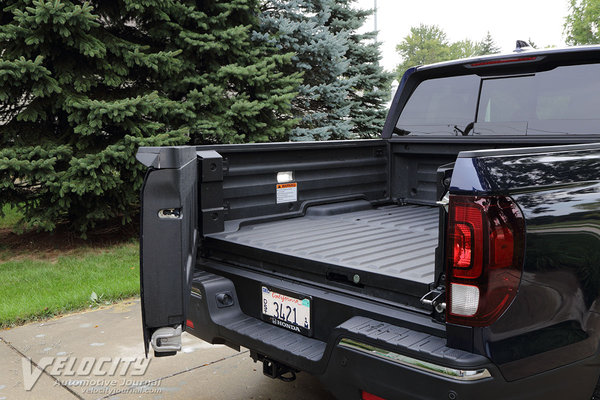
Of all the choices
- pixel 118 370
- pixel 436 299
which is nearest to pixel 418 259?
pixel 436 299

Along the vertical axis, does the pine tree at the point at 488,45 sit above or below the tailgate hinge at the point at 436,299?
above

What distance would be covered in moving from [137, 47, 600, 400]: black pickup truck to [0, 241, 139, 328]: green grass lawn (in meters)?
2.57

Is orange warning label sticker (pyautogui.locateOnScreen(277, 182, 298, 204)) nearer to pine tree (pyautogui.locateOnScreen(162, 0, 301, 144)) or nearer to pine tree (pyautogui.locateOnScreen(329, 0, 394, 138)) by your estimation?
pine tree (pyautogui.locateOnScreen(162, 0, 301, 144))

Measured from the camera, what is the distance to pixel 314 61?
10133 mm

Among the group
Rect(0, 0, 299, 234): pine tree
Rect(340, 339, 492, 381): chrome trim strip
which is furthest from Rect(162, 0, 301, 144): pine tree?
Rect(340, 339, 492, 381): chrome trim strip

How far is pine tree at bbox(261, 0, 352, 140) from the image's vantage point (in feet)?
31.0

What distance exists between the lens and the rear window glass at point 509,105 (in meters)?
3.42

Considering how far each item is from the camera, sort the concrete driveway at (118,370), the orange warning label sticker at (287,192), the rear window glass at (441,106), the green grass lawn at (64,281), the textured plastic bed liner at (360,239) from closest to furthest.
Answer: the textured plastic bed liner at (360,239)
the concrete driveway at (118,370)
the orange warning label sticker at (287,192)
the rear window glass at (441,106)
the green grass lawn at (64,281)

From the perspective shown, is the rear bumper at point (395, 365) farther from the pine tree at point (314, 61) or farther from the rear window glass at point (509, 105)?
the pine tree at point (314, 61)

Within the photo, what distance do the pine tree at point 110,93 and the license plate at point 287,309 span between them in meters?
4.34

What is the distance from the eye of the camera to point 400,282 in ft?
7.69

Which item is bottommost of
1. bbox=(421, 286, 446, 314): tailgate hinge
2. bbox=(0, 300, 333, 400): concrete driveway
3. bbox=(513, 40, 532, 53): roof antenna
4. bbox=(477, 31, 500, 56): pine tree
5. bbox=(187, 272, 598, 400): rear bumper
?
bbox=(0, 300, 333, 400): concrete driveway

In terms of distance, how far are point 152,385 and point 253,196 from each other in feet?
4.76

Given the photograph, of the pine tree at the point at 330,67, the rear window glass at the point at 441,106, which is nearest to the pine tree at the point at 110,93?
the pine tree at the point at 330,67
